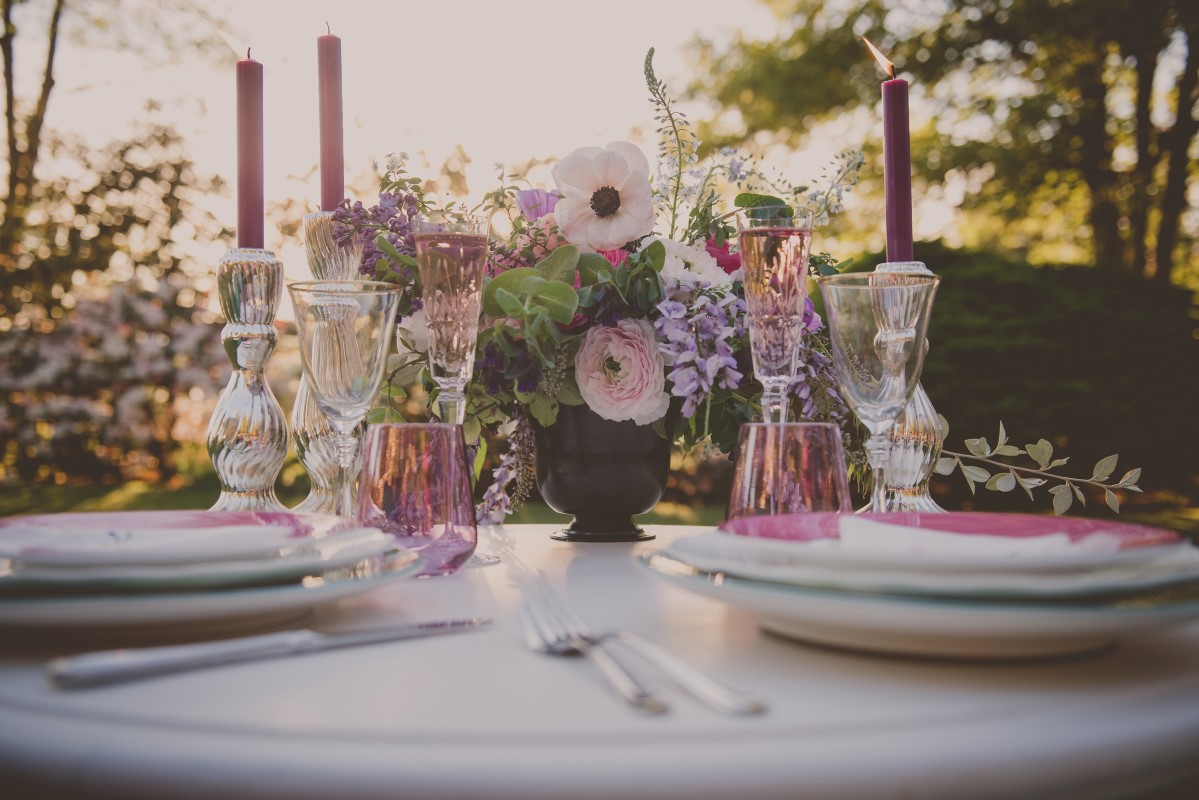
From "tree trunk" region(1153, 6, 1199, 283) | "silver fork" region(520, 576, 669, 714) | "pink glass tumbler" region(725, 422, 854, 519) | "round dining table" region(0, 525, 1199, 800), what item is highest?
"tree trunk" region(1153, 6, 1199, 283)

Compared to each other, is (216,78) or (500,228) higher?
(216,78)

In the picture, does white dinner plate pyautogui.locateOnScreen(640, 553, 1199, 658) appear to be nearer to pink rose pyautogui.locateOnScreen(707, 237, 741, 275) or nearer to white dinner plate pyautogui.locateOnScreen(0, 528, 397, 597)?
white dinner plate pyautogui.locateOnScreen(0, 528, 397, 597)

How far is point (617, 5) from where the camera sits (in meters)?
7.59

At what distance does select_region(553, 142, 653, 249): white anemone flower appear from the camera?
1.50 meters

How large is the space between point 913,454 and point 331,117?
1.09 metres

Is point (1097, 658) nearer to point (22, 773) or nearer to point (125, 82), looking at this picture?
point (22, 773)

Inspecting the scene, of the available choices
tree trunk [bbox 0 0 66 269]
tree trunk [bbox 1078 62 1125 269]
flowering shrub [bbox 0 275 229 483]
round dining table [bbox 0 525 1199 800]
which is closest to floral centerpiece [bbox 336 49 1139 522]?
round dining table [bbox 0 525 1199 800]

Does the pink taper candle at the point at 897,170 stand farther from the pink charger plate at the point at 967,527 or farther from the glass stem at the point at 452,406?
the glass stem at the point at 452,406

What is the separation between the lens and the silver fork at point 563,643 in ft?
2.03

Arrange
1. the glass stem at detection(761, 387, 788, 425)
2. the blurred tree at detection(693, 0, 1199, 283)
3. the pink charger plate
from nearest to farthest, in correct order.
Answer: the pink charger plate
the glass stem at detection(761, 387, 788, 425)
the blurred tree at detection(693, 0, 1199, 283)

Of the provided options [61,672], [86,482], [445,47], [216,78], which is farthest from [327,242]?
[216,78]

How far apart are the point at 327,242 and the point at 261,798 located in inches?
47.3

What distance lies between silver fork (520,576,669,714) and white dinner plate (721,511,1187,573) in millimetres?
168

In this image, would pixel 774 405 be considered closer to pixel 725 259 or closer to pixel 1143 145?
pixel 725 259
